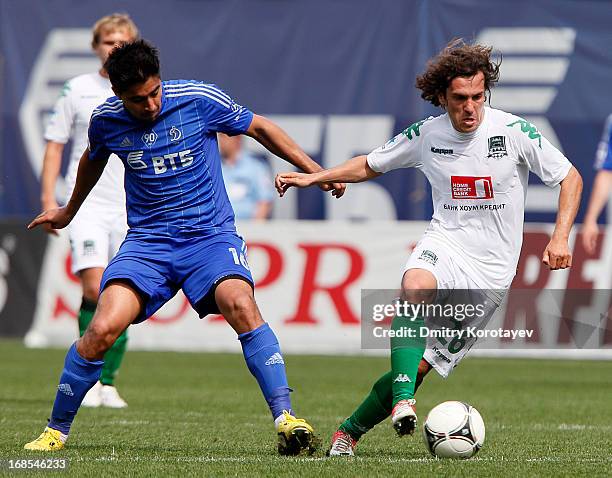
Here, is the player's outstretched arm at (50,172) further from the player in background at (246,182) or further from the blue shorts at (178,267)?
the player in background at (246,182)

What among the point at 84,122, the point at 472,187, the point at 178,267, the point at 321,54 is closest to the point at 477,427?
the point at 472,187

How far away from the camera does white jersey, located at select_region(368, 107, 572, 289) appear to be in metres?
7.06

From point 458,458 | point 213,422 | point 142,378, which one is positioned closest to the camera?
point 458,458

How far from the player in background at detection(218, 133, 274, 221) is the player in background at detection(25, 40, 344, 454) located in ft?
29.1

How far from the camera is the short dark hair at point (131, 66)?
661 cm

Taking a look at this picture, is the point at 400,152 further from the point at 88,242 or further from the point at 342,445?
the point at 88,242

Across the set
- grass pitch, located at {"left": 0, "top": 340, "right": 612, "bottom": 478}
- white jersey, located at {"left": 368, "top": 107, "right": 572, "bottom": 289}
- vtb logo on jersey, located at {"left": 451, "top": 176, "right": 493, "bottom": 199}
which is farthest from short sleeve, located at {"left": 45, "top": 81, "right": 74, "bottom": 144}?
vtb logo on jersey, located at {"left": 451, "top": 176, "right": 493, "bottom": 199}

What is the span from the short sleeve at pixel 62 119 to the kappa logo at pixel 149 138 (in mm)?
3194

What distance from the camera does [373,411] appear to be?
695cm

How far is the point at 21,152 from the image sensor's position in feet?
53.7

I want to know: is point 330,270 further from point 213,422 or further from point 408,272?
point 408,272

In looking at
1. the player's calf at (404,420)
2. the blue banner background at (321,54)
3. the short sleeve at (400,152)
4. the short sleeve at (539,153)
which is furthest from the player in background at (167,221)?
the blue banner background at (321,54)

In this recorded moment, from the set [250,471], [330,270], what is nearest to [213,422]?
[250,471]

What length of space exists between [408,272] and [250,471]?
1.41 metres
